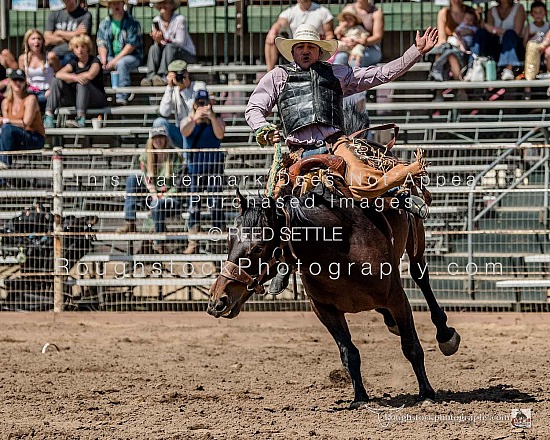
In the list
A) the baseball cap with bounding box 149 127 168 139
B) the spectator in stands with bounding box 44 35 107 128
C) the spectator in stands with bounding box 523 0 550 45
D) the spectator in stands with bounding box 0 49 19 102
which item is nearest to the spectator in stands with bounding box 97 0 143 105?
the spectator in stands with bounding box 44 35 107 128

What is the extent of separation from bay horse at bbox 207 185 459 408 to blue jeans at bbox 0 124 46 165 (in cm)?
653

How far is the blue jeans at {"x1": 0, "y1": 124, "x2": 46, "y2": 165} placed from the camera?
12.3m

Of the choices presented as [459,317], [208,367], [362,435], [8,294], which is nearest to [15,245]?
[8,294]

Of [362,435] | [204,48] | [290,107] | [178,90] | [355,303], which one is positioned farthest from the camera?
[204,48]

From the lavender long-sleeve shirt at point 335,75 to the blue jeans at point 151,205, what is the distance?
438cm

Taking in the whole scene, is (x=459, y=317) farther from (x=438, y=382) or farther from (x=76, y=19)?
(x=76, y=19)

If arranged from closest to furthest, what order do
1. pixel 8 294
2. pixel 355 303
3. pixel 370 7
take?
pixel 355 303
pixel 8 294
pixel 370 7

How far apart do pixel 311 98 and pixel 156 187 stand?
475cm

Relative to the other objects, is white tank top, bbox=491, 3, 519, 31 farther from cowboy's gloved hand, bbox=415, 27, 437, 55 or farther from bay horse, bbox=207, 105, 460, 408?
bay horse, bbox=207, 105, 460, 408

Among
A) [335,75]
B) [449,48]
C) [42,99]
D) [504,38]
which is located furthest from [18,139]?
[504,38]

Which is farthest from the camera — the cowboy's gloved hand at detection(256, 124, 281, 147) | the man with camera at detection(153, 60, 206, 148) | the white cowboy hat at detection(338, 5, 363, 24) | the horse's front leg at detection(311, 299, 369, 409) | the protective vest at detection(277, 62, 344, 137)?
the white cowboy hat at detection(338, 5, 363, 24)

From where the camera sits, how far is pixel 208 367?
8.39m

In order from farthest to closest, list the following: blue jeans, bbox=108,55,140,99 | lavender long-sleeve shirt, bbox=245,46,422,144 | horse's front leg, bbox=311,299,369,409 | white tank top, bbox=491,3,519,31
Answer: blue jeans, bbox=108,55,140,99 < white tank top, bbox=491,3,519,31 < lavender long-sleeve shirt, bbox=245,46,422,144 < horse's front leg, bbox=311,299,369,409

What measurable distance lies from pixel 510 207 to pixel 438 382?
4.32 meters
